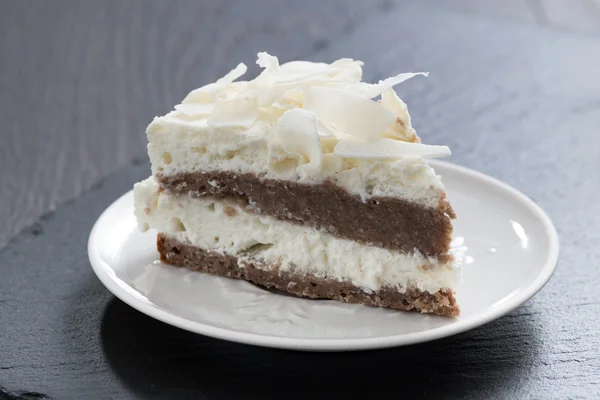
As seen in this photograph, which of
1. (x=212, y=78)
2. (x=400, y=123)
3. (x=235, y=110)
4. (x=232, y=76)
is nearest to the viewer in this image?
(x=400, y=123)

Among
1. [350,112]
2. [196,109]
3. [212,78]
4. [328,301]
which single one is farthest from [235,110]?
[212,78]

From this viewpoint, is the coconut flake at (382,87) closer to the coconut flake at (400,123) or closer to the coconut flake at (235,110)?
the coconut flake at (400,123)

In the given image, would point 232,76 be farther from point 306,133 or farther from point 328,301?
point 328,301

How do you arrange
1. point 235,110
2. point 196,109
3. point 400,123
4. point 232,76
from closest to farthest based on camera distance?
1. point 400,123
2. point 235,110
3. point 196,109
4. point 232,76

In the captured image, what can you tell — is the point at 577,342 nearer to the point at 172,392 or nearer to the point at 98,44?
the point at 172,392

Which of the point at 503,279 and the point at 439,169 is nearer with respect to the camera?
the point at 503,279

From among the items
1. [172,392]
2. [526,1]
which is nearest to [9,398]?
[172,392]

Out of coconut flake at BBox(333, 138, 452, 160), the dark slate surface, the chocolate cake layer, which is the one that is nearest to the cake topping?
coconut flake at BBox(333, 138, 452, 160)

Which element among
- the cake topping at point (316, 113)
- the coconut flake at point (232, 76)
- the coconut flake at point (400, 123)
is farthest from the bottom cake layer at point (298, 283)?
the coconut flake at point (232, 76)
